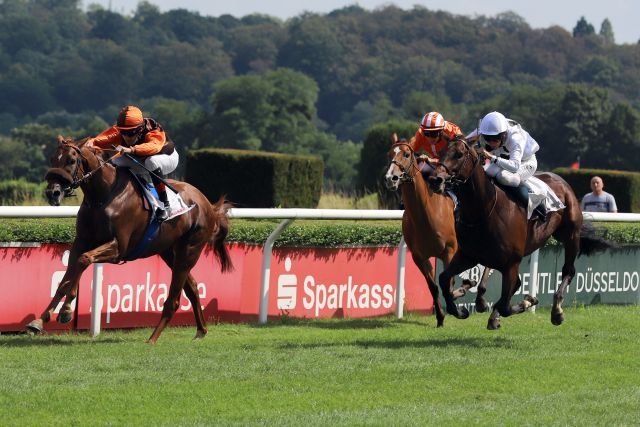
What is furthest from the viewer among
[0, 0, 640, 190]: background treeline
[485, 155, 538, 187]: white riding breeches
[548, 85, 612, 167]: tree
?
[0, 0, 640, 190]: background treeline

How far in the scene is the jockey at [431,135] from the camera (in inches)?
397

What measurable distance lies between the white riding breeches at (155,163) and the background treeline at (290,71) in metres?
69.8

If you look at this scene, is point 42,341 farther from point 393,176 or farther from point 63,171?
point 393,176

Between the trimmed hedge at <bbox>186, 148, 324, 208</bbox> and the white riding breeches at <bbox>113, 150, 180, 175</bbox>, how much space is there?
10.7 metres

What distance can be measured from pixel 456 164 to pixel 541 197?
1.21 metres

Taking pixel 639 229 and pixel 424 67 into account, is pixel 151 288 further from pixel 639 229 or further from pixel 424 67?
pixel 424 67

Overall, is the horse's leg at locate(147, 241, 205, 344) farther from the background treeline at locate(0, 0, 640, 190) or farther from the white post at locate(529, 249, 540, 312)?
the background treeline at locate(0, 0, 640, 190)

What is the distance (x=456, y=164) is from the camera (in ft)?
28.6

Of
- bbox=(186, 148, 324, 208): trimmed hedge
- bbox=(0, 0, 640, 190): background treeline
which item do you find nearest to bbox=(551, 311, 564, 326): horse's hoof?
bbox=(186, 148, 324, 208): trimmed hedge

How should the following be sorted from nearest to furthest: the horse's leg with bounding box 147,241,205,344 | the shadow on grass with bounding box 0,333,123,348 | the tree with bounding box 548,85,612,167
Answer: the shadow on grass with bounding box 0,333,123,348 < the horse's leg with bounding box 147,241,205,344 < the tree with bounding box 548,85,612,167

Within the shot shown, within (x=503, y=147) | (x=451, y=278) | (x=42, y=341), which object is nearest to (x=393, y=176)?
(x=503, y=147)

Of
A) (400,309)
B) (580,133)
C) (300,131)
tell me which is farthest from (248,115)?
(400,309)

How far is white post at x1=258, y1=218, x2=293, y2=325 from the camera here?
10.2m

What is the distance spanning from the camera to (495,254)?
911 centimetres
